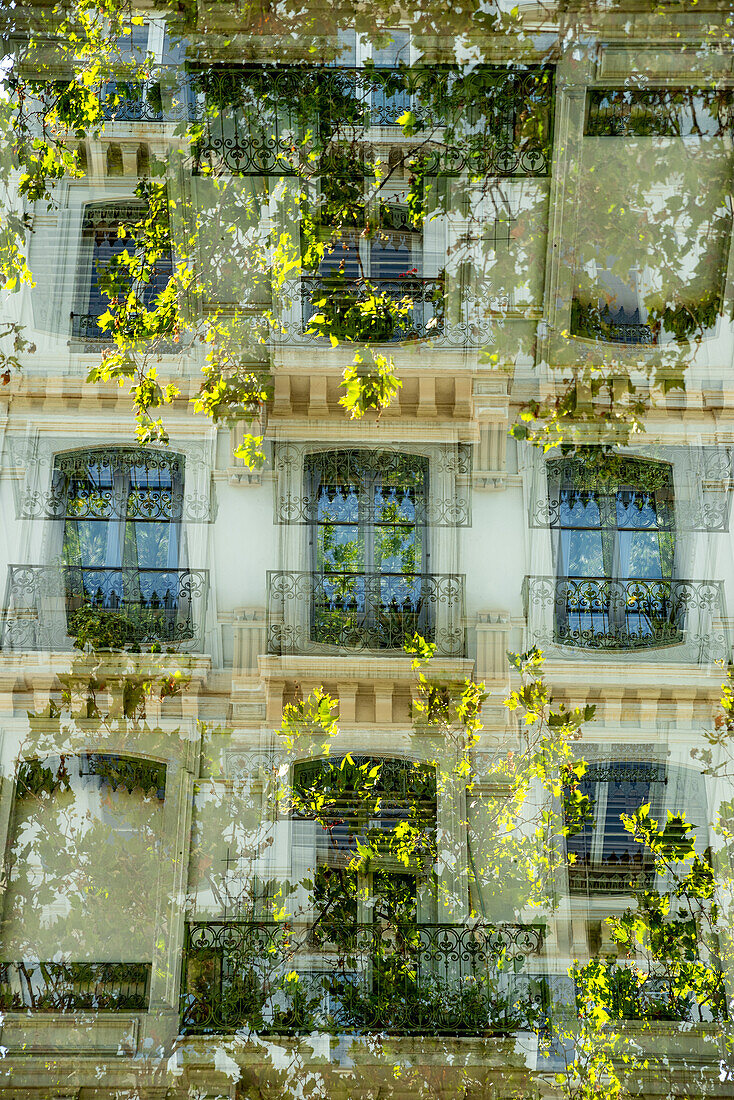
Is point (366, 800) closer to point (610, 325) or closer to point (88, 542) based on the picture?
point (88, 542)

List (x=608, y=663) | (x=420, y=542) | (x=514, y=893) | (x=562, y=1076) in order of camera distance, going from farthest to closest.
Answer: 1. (x=420, y=542)
2. (x=608, y=663)
3. (x=514, y=893)
4. (x=562, y=1076)

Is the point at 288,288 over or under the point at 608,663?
over

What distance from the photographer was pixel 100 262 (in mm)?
4102

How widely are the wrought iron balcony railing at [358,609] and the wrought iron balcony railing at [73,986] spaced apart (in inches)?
55.3

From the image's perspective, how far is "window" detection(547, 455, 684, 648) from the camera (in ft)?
13.4

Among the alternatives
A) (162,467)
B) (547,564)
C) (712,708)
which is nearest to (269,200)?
(162,467)

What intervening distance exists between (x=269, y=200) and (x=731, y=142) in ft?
5.75

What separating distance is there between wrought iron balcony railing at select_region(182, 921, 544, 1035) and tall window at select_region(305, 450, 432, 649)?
48.6 inches

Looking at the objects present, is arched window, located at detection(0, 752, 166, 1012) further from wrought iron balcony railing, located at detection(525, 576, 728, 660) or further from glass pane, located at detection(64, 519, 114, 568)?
wrought iron balcony railing, located at detection(525, 576, 728, 660)

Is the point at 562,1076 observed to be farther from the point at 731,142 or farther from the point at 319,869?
the point at 731,142

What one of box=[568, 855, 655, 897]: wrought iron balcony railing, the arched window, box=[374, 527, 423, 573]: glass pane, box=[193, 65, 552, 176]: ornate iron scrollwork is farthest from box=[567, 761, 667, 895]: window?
box=[193, 65, 552, 176]: ornate iron scrollwork

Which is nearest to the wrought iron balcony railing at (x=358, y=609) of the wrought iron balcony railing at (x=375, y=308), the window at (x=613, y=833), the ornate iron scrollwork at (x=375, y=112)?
the window at (x=613, y=833)

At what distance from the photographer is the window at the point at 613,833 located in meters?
3.73

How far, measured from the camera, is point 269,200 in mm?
3674
